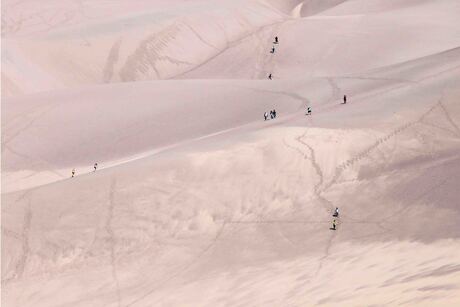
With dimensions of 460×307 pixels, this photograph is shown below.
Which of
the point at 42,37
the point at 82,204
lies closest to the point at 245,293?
the point at 82,204

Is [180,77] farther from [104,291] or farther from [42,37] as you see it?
[104,291]

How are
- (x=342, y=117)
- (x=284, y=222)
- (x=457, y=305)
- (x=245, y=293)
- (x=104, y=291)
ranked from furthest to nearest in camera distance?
(x=342, y=117) < (x=284, y=222) < (x=104, y=291) < (x=245, y=293) < (x=457, y=305)

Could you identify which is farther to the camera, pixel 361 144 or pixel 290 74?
pixel 290 74

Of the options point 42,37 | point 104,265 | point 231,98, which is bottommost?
point 104,265

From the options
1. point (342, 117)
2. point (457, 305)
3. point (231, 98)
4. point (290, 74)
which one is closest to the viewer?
point (457, 305)

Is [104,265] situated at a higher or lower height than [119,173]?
lower

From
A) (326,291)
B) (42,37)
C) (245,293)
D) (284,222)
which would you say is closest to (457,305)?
(326,291)
